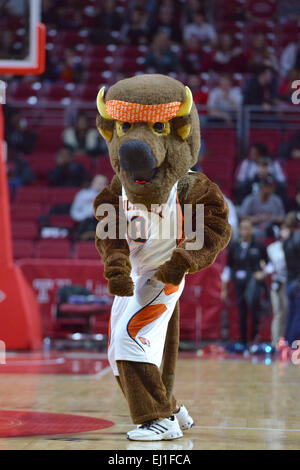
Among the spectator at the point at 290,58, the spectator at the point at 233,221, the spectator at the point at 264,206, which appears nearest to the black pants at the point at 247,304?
the spectator at the point at 233,221

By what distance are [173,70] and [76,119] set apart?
1.93 meters

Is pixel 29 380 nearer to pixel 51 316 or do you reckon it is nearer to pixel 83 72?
pixel 51 316

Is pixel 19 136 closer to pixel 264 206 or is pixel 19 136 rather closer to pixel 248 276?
pixel 264 206

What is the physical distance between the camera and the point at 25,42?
7.84 m

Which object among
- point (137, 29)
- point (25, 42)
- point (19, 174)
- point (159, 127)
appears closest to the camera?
point (159, 127)

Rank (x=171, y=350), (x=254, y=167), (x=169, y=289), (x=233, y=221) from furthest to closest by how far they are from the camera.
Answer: (x=254, y=167), (x=233, y=221), (x=171, y=350), (x=169, y=289)

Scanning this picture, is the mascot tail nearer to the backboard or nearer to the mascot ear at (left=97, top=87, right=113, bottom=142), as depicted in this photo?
the mascot ear at (left=97, top=87, right=113, bottom=142)

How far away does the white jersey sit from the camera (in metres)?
4.31

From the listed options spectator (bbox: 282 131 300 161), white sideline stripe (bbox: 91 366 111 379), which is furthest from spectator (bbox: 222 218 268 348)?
spectator (bbox: 282 131 300 161)

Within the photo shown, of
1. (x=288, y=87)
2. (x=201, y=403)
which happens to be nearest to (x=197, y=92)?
(x=288, y=87)

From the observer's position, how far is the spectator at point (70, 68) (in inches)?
596

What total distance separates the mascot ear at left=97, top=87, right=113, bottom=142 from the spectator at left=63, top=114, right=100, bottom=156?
8.90m

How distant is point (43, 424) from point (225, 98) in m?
9.45

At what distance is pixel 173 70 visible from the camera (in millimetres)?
14047
